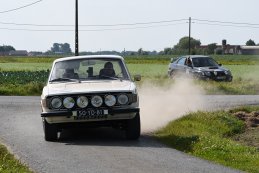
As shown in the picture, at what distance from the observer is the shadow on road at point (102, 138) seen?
431 inches

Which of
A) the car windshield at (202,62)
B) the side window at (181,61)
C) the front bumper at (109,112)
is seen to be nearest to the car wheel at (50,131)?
the front bumper at (109,112)

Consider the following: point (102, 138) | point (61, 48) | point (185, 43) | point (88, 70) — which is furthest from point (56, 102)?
point (61, 48)

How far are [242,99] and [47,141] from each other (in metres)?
11.7

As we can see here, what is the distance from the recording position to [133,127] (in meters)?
11.2

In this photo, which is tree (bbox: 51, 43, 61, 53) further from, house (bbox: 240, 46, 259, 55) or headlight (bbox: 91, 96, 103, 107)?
headlight (bbox: 91, 96, 103, 107)

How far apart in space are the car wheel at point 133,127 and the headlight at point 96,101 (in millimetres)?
639

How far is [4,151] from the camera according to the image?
9.96m

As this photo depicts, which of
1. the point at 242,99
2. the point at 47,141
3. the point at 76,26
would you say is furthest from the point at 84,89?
the point at 76,26

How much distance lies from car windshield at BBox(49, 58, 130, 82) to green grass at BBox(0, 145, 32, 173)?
300cm

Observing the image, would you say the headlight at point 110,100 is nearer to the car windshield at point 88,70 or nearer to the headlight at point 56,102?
the headlight at point 56,102

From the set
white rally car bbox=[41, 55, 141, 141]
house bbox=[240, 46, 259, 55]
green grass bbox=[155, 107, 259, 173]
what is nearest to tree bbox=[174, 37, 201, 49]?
house bbox=[240, 46, 259, 55]

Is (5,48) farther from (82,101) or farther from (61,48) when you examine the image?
(82,101)

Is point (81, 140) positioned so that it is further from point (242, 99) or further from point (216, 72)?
point (216, 72)

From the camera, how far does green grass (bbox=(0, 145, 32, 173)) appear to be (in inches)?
317
